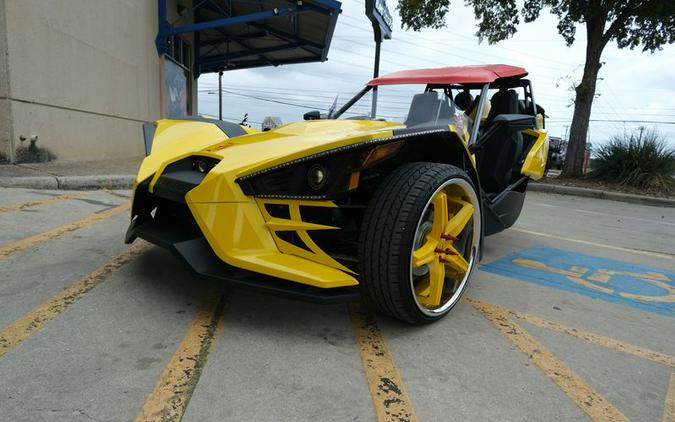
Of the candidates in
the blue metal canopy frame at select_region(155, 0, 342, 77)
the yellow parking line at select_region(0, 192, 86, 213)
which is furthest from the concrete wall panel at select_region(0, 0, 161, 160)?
the yellow parking line at select_region(0, 192, 86, 213)

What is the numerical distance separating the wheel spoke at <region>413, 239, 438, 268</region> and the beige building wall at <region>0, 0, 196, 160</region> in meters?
6.41

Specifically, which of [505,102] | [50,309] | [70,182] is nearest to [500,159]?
[505,102]

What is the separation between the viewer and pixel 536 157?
396cm

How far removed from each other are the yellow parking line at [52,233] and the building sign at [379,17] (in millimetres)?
11672

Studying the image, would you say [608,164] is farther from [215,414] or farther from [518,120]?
[215,414]

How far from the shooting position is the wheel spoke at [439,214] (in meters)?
2.16

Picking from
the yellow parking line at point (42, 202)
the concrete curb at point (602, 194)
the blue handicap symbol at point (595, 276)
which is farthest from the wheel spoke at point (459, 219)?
the concrete curb at point (602, 194)

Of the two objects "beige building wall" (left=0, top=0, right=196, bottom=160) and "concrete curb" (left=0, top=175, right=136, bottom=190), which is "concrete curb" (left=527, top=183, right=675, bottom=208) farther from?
"beige building wall" (left=0, top=0, right=196, bottom=160)

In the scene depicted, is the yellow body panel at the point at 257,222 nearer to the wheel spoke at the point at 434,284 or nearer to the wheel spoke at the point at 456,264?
the wheel spoke at the point at 434,284

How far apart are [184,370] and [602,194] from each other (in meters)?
10.4

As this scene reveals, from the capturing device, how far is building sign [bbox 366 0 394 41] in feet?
44.9

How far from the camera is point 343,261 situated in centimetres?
204

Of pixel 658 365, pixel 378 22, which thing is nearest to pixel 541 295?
pixel 658 365

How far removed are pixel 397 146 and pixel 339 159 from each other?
0.33m
